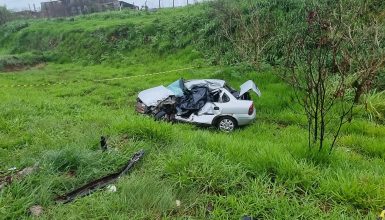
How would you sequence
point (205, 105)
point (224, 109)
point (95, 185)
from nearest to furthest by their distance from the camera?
point (95, 185) < point (224, 109) < point (205, 105)

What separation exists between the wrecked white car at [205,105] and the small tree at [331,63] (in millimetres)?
1478

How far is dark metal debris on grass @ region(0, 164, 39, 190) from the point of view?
3849mm

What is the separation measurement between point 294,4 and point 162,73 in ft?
21.3

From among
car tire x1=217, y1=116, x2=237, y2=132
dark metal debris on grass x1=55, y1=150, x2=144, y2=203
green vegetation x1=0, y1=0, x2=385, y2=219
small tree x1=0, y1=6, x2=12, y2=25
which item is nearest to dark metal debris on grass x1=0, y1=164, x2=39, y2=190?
green vegetation x1=0, y1=0, x2=385, y2=219

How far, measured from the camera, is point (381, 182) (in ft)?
12.3

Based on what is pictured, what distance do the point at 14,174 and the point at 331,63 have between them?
7.68 meters

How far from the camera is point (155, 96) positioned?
10484mm

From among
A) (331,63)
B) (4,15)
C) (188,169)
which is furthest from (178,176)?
(4,15)

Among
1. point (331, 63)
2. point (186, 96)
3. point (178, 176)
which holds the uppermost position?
point (331, 63)

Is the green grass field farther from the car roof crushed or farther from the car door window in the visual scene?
the car door window

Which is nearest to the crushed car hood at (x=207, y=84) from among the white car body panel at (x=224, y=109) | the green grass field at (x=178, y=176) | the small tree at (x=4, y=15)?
the white car body panel at (x=224, y=109)

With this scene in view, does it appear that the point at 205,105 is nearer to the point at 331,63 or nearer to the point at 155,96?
the point at 155,96

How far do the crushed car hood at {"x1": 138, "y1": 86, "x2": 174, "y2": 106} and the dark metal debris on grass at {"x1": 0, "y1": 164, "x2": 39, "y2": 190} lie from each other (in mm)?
5948

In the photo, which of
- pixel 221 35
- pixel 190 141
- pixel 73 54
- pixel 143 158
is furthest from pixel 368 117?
pixel 73 54
